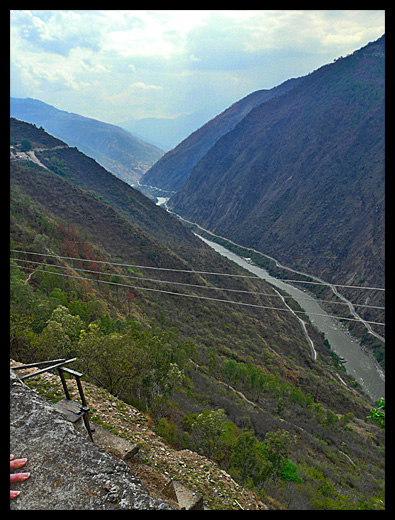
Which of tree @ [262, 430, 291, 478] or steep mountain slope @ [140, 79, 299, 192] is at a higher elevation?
steep mountain slope @ [140, 79, 299, 192]

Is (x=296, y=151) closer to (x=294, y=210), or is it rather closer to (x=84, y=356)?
(x=294, y=210)

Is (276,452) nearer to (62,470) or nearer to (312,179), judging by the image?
(62,470)

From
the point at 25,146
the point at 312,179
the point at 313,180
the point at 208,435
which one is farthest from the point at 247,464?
the point at 312,179

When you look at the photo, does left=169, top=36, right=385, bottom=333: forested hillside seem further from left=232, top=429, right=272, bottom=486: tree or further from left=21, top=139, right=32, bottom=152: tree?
left=21, top=139, right=32, bottom=152: tree

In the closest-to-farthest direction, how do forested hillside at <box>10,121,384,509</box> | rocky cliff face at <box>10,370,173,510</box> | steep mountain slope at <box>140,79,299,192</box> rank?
rocky cliff face at <box>10,370,173,510</box> → forested hillside at <box>10,121,384,509</box> → steep mountain slope at <box>140,79,299,192</box>

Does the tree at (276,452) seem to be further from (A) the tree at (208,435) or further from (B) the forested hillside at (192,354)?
(A) the tree at (208,435)

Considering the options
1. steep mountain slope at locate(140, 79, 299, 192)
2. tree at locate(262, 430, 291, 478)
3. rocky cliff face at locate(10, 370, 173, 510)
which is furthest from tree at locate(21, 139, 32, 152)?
steep mountain slope at locate(140, 79, 299, 192)
